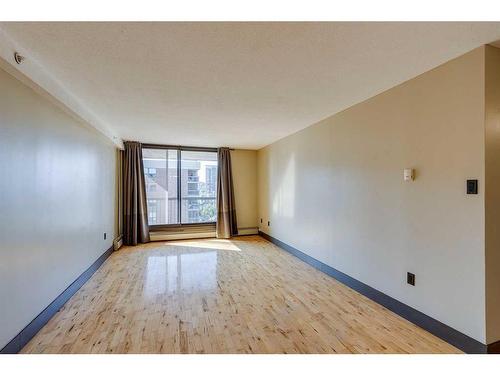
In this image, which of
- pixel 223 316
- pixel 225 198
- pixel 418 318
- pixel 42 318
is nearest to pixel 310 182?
pixel 418 318

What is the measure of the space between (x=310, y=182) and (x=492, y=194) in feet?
7.50

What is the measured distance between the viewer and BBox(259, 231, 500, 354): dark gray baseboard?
1.73 m

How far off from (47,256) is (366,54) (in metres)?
3.25

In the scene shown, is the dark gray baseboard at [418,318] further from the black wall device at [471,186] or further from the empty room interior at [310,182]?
the black wall device at [471,186]

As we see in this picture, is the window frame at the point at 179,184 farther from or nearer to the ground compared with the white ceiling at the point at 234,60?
nearer to the ground

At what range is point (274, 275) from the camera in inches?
133

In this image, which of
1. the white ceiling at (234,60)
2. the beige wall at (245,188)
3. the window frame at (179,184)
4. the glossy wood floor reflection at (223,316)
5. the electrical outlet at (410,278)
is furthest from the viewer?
the beige wall at (245,188)

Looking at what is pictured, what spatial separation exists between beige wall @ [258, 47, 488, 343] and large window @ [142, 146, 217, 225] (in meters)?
3.14

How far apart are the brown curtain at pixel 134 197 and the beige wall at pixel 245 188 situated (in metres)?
2.14

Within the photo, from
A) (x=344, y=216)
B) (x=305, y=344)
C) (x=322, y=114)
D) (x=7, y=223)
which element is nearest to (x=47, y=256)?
(x=7, y=223)

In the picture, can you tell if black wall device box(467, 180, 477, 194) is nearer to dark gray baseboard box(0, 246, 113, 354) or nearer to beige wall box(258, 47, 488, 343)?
beige wall box(258, 47, 488, 343)

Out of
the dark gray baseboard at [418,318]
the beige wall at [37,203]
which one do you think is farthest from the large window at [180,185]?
the dark gray baseboard at [418,318]

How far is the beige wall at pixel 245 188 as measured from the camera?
6121mm

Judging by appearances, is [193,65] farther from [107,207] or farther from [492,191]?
[107,207]
